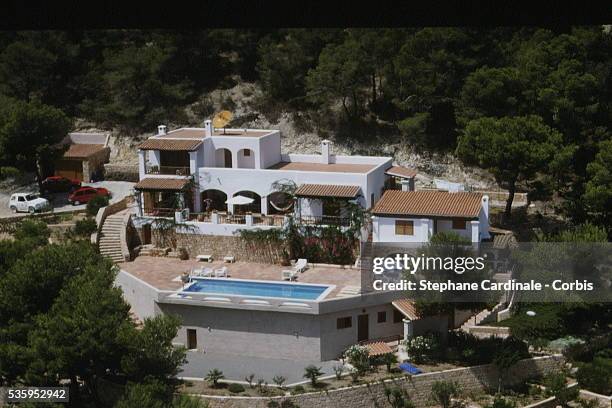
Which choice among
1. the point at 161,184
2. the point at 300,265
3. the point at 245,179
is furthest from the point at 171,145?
the point at 300,265

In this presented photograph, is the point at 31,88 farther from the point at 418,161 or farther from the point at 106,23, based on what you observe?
the point at 106,23

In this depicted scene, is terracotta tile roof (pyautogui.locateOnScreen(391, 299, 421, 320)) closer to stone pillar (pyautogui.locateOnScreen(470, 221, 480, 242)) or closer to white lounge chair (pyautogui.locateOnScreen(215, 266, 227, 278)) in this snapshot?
stone pillar (pyautogui.locateOnScreen(470, 221, 480, 242))

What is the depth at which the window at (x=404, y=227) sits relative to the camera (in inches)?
891

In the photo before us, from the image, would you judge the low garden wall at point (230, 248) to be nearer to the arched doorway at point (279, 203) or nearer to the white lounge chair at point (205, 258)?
the white lounge chair at point (205, 258)

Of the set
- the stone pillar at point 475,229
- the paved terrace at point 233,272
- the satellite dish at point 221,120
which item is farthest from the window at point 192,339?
the satellite dish at point 221,120

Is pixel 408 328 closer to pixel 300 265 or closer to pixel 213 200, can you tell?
pixel 300 265

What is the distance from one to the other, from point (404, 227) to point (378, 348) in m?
3.59

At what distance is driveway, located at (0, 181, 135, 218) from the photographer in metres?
28.7

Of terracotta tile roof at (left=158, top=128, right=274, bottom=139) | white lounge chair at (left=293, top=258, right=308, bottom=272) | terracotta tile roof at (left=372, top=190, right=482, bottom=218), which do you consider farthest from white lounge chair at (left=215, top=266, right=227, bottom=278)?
terracotta tile roof at (left=158, top=128, right=274, bottom=139)

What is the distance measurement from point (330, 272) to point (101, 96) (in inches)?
710

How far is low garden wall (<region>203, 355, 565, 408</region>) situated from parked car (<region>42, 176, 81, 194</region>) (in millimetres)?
14258

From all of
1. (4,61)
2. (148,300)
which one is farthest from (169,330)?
(4,61)

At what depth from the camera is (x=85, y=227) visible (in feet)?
84.1

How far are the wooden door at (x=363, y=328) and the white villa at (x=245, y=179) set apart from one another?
11.9 feet
